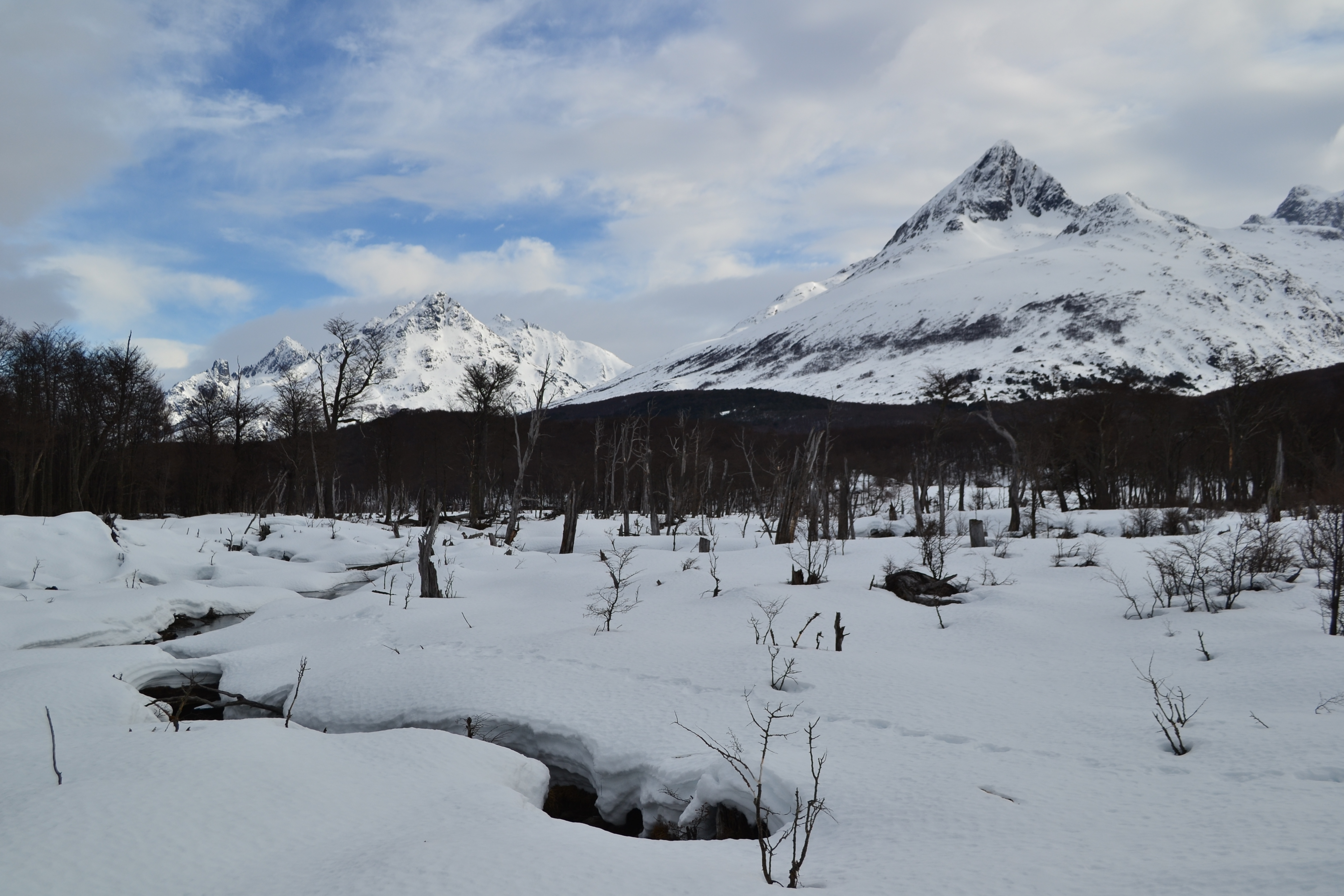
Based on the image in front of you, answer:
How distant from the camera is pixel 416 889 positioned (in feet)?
12.2

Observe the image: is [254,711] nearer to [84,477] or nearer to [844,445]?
[84,477]

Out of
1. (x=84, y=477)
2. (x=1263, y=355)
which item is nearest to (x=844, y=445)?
(x=84, y=477)

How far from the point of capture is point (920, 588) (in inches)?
551

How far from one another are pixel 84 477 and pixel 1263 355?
555 feet

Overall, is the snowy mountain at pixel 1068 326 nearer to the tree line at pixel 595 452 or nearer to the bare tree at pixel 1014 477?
the tree line at pixel 595 452

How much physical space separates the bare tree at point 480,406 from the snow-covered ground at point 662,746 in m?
17.8

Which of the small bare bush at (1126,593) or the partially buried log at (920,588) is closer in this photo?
the small bare bush at (1126,593)

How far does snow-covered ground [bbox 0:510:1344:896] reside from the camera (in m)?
3.97

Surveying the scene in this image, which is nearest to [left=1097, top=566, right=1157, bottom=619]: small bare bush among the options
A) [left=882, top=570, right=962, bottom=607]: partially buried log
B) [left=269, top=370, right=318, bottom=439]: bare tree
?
[left=882, top=570, right=962, bottom=607]: partially buried log

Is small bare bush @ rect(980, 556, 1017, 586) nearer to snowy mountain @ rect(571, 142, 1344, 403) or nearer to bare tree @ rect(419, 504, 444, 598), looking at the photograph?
bare tree @ rect(419, 504, 444, 598)

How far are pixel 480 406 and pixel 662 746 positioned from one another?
27254mm

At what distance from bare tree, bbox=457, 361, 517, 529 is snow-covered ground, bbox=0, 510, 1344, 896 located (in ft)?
58.4

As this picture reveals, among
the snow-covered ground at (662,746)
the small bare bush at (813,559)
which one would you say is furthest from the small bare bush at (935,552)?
the small bare bush at (813,559)

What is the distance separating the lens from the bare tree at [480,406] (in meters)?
31.5
